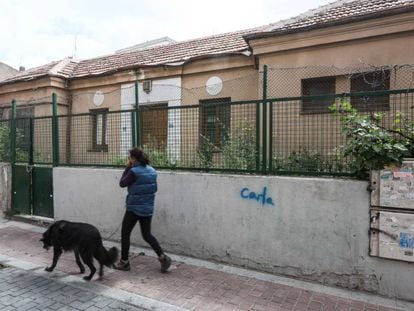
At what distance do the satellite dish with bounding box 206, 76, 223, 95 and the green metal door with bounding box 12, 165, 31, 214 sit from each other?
4956 mm

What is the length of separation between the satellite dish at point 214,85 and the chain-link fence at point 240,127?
0.09 ft

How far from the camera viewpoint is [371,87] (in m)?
6.65

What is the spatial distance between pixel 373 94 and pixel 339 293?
8.28 feet

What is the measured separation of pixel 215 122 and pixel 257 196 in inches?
56.7

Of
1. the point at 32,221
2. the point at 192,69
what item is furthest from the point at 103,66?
the point at 32,221

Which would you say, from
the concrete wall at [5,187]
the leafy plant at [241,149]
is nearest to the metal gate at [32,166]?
the concrete wall at [5,187]

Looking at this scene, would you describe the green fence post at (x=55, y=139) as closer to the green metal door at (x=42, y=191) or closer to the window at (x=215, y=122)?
the green metal door at (x=42, y=191)

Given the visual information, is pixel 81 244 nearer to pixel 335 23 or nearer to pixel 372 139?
pixel 372 139

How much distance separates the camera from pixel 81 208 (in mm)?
6602

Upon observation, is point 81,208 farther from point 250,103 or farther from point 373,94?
point 373,94

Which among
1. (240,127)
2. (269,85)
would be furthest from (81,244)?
(269,85)

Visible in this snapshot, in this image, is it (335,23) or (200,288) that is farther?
(335,23)

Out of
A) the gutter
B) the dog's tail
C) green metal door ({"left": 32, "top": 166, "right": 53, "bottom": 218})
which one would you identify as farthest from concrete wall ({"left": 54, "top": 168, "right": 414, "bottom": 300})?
the gutter

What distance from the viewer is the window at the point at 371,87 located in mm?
4340
